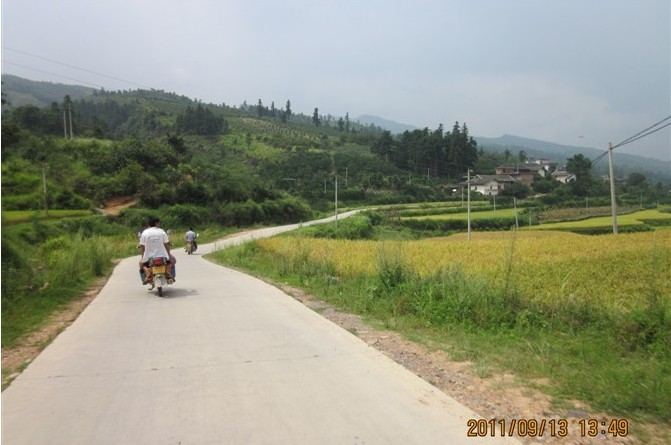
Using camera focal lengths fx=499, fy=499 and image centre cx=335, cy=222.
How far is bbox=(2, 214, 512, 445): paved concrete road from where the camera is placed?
3.75 meters

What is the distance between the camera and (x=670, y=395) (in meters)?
4.28

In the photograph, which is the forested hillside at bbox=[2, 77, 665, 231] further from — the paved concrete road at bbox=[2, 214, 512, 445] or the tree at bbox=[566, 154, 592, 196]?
the paved concrete road at bbox=[2, 214, 512, 445]

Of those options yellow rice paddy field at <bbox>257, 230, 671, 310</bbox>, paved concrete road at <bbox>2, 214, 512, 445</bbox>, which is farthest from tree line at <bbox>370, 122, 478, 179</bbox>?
paved concrete road at <bbox>2, 214, 512, 445</bbox>

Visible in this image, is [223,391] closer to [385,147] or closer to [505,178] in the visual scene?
[505,178]

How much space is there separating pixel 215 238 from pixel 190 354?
114ft

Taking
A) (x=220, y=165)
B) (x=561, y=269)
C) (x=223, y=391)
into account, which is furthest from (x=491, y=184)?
(x=223, y=391)

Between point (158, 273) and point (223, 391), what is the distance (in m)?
6.75

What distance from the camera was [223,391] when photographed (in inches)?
181

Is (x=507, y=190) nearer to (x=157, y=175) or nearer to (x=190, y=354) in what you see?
(x=157, y=175)

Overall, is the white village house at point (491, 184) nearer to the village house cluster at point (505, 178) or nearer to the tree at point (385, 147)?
the village house cluster at point (505, 178)

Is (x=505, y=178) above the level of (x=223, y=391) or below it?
above

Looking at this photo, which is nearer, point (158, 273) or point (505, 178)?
point (158, 273)

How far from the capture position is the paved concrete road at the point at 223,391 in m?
3.75
